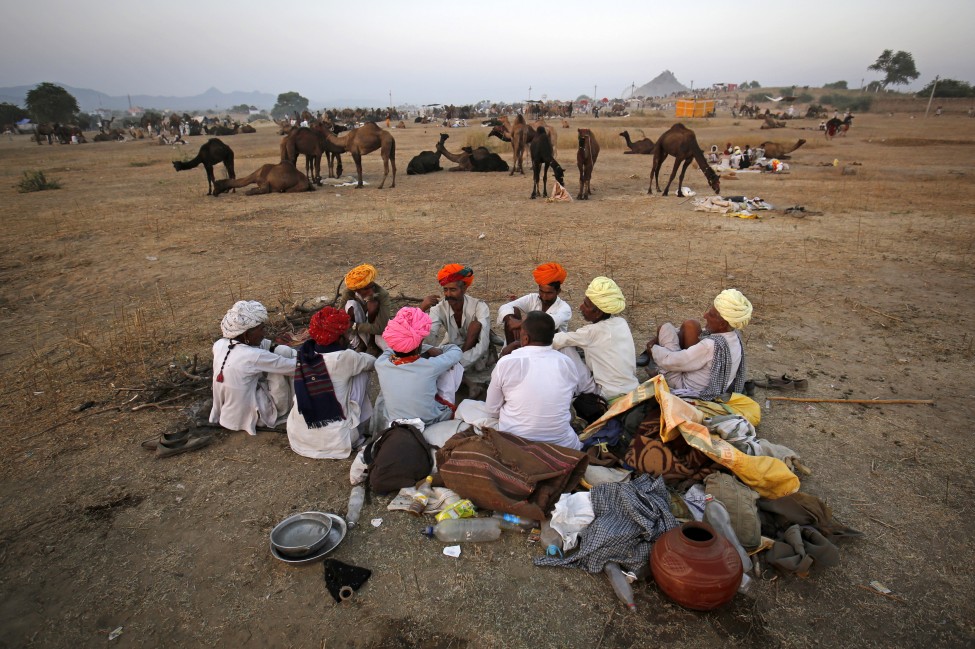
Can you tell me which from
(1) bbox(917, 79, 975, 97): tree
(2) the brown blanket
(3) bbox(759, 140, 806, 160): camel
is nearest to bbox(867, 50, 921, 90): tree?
(1) bbox(917, 79, 975, 97): tree

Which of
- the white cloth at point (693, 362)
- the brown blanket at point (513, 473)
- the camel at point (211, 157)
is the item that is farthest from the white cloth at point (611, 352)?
the camel at point (211, 157)

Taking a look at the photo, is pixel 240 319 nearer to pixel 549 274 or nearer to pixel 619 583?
pixel 549 274

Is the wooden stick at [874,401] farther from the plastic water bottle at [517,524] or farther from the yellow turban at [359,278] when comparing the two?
the yellow turban at [359,278]

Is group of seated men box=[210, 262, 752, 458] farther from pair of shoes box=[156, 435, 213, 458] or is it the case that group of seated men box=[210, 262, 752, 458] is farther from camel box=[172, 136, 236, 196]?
camel box=[172, 136, 236, 196]

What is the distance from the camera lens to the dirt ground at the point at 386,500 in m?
2.54

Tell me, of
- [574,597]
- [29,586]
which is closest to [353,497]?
[574,597]

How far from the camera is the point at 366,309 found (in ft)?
16.0

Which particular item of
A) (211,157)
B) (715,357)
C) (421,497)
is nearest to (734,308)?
(715,357)

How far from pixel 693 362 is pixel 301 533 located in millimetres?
2887

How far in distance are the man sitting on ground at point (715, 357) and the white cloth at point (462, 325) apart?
56.8 inches

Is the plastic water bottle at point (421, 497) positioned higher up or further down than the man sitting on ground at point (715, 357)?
further down

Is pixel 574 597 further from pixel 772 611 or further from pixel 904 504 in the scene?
pixel 904 504

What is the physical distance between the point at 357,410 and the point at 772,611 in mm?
2787

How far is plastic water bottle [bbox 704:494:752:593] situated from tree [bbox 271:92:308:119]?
105496 millimetres
